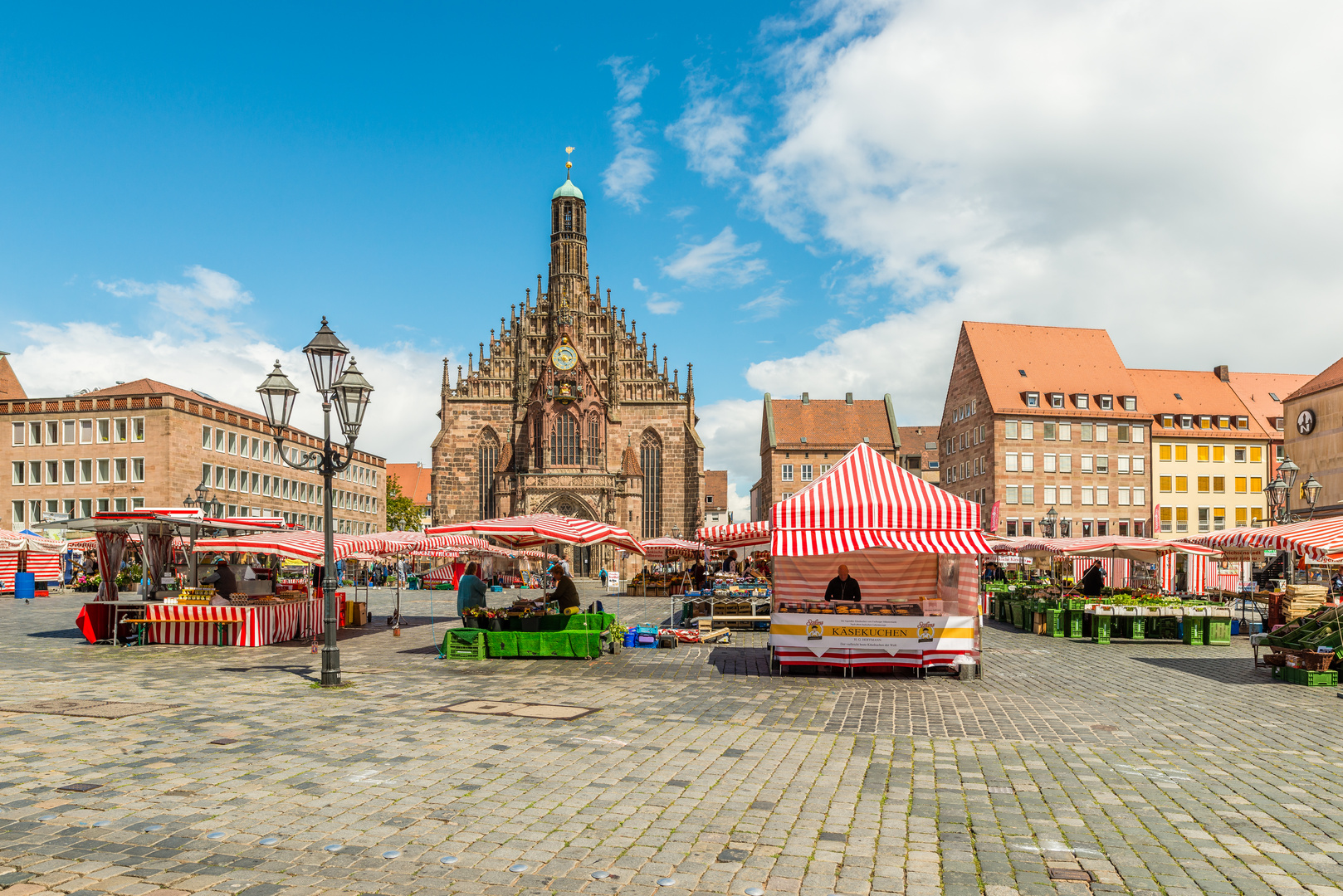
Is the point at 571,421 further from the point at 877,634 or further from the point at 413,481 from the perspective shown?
the point at 413,481

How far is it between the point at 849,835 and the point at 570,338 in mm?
51441

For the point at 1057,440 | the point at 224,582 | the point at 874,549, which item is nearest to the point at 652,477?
the point at 1057,440

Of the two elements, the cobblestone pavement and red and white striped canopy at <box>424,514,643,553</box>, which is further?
red and white striped canopy at <box>424,514,643,553</box>

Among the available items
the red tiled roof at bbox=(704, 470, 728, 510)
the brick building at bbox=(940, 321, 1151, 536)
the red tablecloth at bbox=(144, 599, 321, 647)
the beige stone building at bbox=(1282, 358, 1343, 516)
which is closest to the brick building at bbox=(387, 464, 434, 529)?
the red tiled roof at bbox=(704, 470, 728, 510)

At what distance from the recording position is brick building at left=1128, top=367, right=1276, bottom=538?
61312mm

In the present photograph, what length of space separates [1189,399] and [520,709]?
6486 centimetres

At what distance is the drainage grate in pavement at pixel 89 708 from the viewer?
31.9 feet

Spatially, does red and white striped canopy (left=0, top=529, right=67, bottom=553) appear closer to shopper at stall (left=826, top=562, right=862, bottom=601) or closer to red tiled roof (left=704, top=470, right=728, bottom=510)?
shopper at stall (left=826, top=562, right=862, bottom=601)

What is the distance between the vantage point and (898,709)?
10.7 metres

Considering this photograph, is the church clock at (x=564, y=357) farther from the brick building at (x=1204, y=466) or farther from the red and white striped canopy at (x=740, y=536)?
the brick building at (x=1204, y=466)

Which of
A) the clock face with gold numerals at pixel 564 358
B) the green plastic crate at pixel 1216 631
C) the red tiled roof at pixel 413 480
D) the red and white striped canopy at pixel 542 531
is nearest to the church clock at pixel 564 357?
the clock face with gold numerals at pixel 564 358

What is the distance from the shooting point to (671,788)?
22.8ft

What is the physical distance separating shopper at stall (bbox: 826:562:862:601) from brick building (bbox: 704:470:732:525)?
77.2 metres

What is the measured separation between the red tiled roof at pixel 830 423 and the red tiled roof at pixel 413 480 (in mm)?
42490
